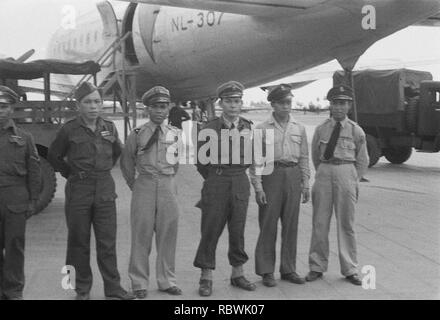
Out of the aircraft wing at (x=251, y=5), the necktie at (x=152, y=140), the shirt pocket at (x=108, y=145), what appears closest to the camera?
the shirt pocket at (x=108, y=145)

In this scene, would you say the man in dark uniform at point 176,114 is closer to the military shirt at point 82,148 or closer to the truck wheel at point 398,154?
the truck wheel at point 398,154

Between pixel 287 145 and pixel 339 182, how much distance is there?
1.88ft

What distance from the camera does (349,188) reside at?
5555 millimetres

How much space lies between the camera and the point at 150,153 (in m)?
5.15

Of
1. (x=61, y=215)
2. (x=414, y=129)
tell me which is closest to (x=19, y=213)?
(x=61, y=215)

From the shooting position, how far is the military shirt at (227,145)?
17.0ft

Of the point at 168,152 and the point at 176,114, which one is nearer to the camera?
the point at 168,152

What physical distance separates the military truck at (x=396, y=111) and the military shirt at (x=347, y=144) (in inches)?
325

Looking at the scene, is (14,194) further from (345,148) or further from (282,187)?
(345,148)

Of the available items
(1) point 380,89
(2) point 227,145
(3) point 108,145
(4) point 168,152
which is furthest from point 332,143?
(1) point 380,89

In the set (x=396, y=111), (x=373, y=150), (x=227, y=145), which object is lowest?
(x=373, y=150)

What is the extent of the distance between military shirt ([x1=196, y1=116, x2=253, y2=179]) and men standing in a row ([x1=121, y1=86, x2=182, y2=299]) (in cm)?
24

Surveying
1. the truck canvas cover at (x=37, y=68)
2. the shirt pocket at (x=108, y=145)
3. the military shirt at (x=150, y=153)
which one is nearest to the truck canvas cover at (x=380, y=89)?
the truck canvas cover at (x=37, y=68)
